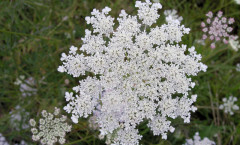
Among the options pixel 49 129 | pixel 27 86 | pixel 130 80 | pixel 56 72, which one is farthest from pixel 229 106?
pixel 27 86

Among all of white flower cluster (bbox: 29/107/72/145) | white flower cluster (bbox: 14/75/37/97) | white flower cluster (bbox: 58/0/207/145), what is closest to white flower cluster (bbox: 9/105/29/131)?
white flower cluster (bbox: 14/75/37/97)

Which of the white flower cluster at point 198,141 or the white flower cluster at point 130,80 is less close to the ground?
the white flower cluster at point 130,80

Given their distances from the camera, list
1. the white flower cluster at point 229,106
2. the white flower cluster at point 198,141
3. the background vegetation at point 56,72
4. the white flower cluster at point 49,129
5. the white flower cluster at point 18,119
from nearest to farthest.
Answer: the white flower cluster at point 49,129 < the white flower cluster at point 198,141 < the white flower cluster at point 18,119 < the background vegetation at point 56,72 < the white flower cluster at point 229,106

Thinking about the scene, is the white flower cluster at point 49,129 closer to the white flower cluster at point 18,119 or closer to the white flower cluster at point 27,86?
the white flower cluster at point 18,119

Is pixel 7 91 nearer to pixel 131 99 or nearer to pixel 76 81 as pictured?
pixel 76 81

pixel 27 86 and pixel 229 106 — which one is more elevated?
pixel 27 86

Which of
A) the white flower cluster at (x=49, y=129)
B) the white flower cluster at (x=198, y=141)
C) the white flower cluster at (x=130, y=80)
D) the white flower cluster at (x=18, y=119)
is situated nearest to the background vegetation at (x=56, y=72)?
the white flower cluster at (x=18, y=119)

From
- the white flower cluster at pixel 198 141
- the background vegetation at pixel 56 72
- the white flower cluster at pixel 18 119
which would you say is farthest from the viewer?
the background vegetation at pixel 56 72

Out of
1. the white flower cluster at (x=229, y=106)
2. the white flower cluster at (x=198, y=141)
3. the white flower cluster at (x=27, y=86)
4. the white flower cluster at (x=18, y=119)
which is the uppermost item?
the white flower cluster at (x=27, y=86)

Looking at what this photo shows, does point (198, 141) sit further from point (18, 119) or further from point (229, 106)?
point (18, 119)

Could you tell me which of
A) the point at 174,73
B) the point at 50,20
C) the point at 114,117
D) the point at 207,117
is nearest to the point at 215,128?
the point at 207,117

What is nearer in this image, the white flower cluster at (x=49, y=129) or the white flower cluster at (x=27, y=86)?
the white flower cluster at (x=49, y=129)
